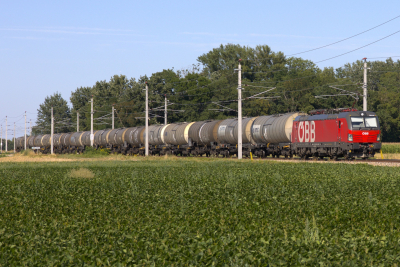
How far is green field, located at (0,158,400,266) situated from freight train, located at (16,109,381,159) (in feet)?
54.4

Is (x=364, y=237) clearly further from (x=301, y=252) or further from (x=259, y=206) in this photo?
(x=259, y=206)

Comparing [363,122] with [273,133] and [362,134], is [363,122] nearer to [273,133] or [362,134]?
[362,134]

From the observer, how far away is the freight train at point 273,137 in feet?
117

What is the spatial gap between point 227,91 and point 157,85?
1785cm

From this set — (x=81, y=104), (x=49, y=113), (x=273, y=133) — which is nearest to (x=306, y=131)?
(x=273, y=133)

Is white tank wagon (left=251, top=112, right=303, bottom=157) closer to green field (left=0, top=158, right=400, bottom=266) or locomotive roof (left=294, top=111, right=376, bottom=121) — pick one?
locomotive roof (left=294, top=111, right=376, bottom=121)

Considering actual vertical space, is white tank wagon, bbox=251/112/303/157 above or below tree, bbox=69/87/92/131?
below

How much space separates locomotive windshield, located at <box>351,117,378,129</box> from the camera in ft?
116

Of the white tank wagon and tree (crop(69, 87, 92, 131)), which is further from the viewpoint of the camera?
tree (crop(69, 87, 92, 131))

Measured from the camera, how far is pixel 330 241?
9.30m

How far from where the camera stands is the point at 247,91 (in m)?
100

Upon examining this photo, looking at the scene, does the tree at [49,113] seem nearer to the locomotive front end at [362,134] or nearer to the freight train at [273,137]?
the freight train at [273,137]

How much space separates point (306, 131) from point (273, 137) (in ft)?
12.7

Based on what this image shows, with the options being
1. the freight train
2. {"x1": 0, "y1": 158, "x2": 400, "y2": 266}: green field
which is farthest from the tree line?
{"x1": 0, "y1": 158, "x2": 400, "y2": 266}: green field
